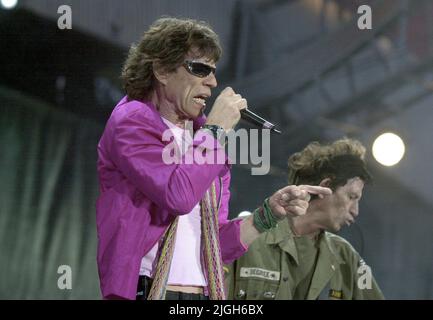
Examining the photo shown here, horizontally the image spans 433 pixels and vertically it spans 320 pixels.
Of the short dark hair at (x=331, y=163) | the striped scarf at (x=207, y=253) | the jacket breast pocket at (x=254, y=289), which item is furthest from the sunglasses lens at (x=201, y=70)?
the short dark hair at (x=331, y=163)

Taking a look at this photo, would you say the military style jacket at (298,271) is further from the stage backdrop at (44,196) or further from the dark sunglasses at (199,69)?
the dark sunglasses at (199,69)

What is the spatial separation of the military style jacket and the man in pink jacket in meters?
0.89

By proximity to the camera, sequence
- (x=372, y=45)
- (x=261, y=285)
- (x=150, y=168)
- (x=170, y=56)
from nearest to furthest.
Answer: (x=150, y=168) → (x=170, y=56) → (x=261, y=285) → (x=372, y=45)

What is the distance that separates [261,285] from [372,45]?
1066mm

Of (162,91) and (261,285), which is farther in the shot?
(261,285)

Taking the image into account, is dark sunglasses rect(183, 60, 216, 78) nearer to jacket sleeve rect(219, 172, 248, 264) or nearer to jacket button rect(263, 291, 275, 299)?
jacket sleeve rect(219, 172, 248, 264)

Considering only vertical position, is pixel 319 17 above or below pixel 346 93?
above

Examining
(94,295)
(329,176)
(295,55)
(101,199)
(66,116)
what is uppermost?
(295,55)

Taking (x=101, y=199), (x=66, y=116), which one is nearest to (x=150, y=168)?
(x=101, y=199)

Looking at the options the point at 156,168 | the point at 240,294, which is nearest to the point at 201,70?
the point at 156,168

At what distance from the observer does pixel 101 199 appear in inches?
67.1

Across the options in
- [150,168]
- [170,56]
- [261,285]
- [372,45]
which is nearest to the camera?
[150,168]

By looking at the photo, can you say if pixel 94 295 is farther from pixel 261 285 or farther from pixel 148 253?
pixel 148 253

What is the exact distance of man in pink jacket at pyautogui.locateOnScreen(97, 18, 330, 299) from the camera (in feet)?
5.33
